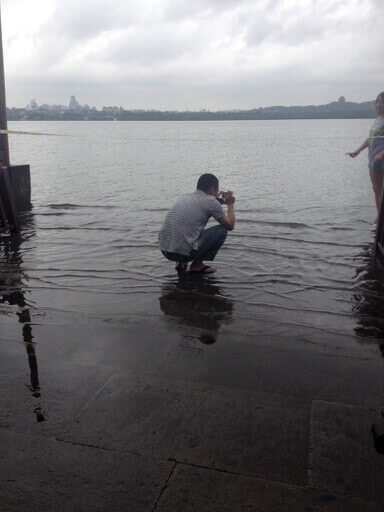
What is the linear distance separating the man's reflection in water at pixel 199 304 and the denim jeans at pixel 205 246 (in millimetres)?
256

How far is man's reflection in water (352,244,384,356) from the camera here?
15.6 ft

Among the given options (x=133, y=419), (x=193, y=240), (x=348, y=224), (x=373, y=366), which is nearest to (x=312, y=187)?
(x=348, y=224)

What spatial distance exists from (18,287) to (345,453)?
14.9 ft

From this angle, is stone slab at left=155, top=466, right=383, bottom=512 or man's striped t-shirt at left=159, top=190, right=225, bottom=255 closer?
stone slab at left=155, top=466, right=383, bottom=512

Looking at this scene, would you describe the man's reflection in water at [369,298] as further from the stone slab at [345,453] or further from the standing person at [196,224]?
the standing person at [196,224]

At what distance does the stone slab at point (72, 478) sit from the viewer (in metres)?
2.41

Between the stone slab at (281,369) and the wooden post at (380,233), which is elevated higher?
the wooden post at (380,233)

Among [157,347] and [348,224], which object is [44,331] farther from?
[348,224]

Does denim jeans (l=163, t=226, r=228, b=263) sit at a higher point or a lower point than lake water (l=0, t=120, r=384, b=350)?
higher

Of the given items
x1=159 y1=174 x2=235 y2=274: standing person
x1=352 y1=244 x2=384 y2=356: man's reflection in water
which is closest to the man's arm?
x1=159 y1=174 x2=235 y2=274: standing person

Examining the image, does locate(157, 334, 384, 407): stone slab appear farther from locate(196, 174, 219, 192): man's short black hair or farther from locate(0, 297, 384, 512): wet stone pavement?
locate(196, 174, 219, 192): man's short black hair

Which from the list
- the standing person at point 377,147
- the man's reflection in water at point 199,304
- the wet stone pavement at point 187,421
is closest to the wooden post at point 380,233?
the standing person at point 377,147

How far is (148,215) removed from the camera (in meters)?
12.4

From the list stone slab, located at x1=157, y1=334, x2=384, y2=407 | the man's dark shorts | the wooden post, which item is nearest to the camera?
stone slab, located at x1=157, y1=334, x2=384, y2=407
